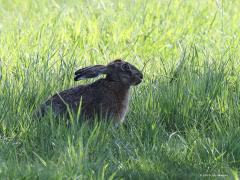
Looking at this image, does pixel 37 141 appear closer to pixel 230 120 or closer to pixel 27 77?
pixel 27 77

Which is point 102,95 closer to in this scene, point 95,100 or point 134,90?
point 95,100

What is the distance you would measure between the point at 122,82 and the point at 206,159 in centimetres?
135

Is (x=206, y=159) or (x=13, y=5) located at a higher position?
(x=13, y=5)

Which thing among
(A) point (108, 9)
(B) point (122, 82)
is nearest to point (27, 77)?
(B) point (122, 82)

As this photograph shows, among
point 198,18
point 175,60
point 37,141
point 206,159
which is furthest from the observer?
point 198,18

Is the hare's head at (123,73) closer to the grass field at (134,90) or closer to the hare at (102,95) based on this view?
the hare at (102,95)

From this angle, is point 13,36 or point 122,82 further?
point 13,36

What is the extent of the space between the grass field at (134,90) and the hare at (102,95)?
153mm

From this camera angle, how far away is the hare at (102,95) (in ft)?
18.0

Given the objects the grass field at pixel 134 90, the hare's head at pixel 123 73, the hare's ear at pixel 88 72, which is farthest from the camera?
the hare's head at pixel 123 73

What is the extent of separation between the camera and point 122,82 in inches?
227

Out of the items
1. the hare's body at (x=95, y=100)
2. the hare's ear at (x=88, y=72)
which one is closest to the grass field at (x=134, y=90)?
the hare's body at (x=95, y=100)

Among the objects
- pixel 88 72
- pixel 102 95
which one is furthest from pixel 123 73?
pixel 88 72

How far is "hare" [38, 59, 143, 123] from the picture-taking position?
5.48 metres
